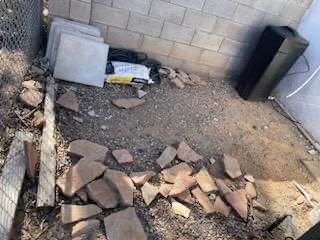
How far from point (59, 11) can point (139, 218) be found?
2384 mm

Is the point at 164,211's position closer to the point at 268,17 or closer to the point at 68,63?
the point at 68,63

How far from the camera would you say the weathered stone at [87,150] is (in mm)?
2961

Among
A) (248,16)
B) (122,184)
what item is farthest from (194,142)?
(248,16)

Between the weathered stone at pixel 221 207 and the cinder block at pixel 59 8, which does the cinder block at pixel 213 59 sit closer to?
the cinder block at pixel 59 8

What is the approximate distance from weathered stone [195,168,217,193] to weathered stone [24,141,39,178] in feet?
4.49

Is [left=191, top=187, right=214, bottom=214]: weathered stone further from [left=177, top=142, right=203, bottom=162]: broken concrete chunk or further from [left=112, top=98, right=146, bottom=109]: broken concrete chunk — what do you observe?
[left=112, top=98, right=146, bottom=109]: broken concrete chunk

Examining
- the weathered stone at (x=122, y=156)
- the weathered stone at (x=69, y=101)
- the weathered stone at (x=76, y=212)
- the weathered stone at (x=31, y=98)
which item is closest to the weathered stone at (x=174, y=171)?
the weathered stone at (x=122, y=156)

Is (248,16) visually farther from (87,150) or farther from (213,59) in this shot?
(87,150)

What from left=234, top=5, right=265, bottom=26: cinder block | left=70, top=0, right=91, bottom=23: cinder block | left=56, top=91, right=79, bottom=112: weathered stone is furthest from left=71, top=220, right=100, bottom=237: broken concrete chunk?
left=234, top=5, right=265, bottom=26: cinder block

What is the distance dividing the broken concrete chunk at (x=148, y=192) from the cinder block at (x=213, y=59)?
2213 mm

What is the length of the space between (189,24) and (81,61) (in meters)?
1.38

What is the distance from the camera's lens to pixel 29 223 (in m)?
2.40

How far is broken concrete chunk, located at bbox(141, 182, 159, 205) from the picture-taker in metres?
2.83

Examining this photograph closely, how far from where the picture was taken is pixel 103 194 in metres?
2.71
